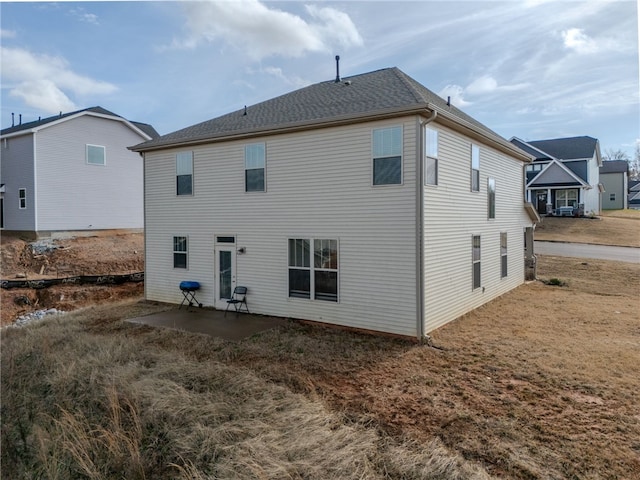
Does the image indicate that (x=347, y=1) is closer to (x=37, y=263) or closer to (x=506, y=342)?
(x=506, y=342)

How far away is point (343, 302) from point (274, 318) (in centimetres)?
199

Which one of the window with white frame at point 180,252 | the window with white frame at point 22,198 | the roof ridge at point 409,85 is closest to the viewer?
the roof ridge at point 409,85

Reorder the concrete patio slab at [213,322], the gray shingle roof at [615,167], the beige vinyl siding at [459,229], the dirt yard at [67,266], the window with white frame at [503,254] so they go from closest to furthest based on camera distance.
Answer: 1. the beige vinyl siding at [459,229]
2. the concrete patio slab at [213,322]
3. the window with white frame at [503,254]
4. the dirt yard at [67,266]
5. the gray shingle roof at [615,167]

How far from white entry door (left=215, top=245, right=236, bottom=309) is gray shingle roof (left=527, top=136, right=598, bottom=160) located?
32968mm

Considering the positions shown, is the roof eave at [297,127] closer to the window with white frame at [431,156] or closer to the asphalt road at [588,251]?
the window with white frame at [431,156]

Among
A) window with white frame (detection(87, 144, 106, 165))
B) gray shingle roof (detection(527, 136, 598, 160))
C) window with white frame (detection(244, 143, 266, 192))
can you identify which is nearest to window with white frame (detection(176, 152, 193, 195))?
window with white frame (detection(244, 143, 266, 192))

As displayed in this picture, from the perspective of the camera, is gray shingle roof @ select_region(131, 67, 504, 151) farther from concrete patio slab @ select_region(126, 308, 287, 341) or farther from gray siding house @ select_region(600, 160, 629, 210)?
gray siding house @ select_region(600, 160, 629, 210)

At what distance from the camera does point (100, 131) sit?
22406 mm

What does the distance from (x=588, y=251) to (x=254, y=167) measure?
2022 cm

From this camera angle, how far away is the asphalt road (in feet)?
66.3

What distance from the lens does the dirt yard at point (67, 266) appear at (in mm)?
14961

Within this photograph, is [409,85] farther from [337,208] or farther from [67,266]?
[67,266]

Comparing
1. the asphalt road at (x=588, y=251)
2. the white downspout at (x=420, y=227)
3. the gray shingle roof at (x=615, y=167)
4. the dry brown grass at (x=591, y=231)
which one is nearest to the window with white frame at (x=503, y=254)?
the white downspout at (x=420, y=227)

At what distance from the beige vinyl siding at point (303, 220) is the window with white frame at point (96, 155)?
12.0 metres
